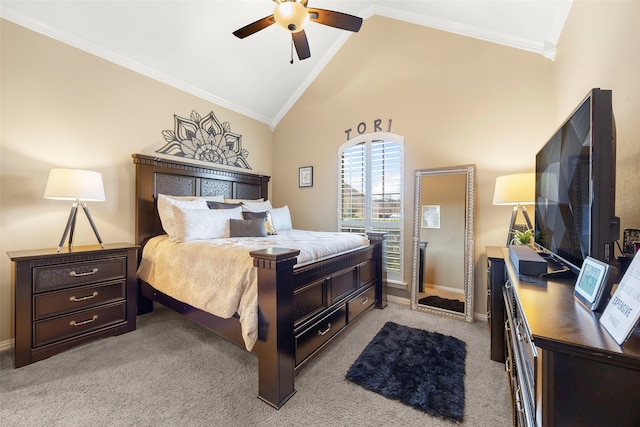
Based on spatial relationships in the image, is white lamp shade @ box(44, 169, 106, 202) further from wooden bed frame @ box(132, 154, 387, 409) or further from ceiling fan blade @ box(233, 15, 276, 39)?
ceiling fan blade @ box(233, 15, 276, 39)

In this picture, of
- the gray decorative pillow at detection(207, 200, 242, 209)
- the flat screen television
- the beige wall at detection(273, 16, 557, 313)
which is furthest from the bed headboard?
the flat screen television

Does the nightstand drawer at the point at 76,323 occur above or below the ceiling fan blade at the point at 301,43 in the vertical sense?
below

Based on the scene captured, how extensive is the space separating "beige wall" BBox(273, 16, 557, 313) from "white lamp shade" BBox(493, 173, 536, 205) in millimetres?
459

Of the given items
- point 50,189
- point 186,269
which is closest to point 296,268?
point 186,269

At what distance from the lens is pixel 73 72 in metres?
2.46

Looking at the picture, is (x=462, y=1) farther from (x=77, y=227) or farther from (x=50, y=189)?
(x=77, y=227)

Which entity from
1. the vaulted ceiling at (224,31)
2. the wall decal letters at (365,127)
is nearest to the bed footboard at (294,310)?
the wall decal letters at (365,127)

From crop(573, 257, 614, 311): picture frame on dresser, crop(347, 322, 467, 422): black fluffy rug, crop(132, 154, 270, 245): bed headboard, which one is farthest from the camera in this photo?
crop(132, 154, 270, 245): bed headboard

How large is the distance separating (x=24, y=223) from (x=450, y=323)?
4.08 m

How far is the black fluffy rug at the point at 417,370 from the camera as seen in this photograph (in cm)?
154

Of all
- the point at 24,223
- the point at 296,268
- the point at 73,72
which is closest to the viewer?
the point at 296,268

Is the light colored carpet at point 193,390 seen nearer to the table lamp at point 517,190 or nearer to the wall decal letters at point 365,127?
the table lamp at point 517,190

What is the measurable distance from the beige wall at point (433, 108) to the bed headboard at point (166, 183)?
1.20 m

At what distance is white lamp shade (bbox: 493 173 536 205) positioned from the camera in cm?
219
